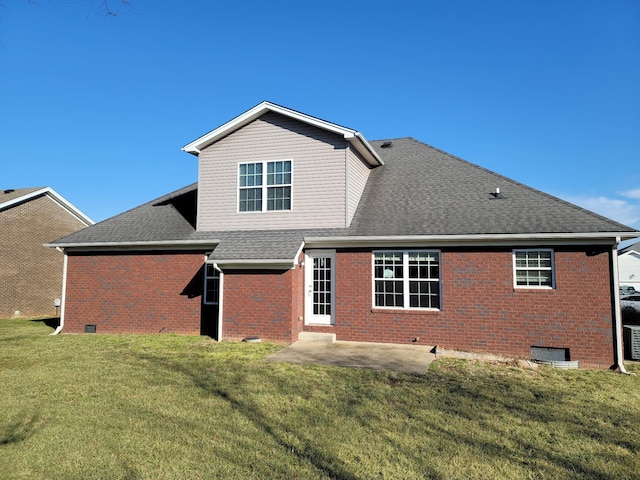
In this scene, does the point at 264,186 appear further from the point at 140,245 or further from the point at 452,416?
the point at 452,416

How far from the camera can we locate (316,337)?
468 inches

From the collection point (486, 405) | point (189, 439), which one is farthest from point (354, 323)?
point (189, 439)

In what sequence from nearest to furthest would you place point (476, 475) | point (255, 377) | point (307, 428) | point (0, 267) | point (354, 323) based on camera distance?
point (476, 475)
point (307, 428)
point (255, 377)
point (354, 323)
point (0, 267)

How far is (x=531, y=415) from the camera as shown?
617cm

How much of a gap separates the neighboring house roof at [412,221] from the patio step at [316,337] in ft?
7.88

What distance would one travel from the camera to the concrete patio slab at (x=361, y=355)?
912 centimetres

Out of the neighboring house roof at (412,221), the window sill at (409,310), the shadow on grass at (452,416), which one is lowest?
the shadow on grass at (452,416)

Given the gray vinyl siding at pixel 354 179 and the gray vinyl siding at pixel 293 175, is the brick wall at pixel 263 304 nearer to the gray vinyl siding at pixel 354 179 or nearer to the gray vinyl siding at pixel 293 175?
the gray vinyl siding at pixel 293 175

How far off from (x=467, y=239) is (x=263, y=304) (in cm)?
589

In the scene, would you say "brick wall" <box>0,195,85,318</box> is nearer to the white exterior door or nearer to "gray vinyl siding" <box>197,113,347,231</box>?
"gray vinyl siding" <box>197,113,347,231</box>

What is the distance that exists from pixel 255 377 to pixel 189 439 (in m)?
2.92

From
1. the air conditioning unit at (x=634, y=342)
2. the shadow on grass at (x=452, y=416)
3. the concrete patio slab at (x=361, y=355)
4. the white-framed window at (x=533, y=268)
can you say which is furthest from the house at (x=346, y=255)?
the shadow on grass at (x=452, y=416)

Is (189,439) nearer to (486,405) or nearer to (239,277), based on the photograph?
(486,405)

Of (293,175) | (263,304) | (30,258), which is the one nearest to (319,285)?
(263,304)
